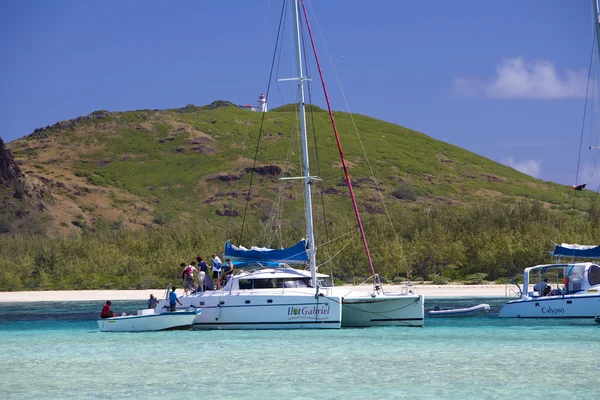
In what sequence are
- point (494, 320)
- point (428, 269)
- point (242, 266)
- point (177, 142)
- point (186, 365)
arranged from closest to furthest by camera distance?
point (186, 365), point (242, 266), point (494, 320), point (428, 269), point (177, 142)

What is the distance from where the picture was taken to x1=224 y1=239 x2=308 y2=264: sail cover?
35250mm

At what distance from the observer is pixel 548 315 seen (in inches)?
1407

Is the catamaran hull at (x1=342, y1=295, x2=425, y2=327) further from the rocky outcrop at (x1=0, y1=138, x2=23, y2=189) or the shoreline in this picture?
the rocky outcrop at (x1=0, y1=138, x2=23, y2=189)

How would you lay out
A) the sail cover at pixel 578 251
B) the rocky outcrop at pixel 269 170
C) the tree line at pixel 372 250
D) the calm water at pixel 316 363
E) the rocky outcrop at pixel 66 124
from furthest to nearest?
the rocky outcrop at pixel 66 124 → the rocky outcrop at pixel 269 170 → the tree line at pixel 372 250 → the sail cover at pixel 578 251 → the calm water at pixel 316 363

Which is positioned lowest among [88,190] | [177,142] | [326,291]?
[326,291]

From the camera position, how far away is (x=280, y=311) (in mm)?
33500

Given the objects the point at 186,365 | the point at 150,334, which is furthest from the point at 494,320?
the point at 186,365

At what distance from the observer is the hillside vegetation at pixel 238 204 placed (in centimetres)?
7138

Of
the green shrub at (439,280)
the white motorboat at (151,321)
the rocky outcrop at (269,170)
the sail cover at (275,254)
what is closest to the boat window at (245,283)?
the sail cover at (275,254)

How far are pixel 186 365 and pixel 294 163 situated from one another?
405ft

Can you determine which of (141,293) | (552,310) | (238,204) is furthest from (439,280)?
(238,204)

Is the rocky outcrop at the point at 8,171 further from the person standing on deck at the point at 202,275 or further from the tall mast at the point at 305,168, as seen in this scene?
the tall mast at the point at 305,168

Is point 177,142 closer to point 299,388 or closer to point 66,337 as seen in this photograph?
point 66,337

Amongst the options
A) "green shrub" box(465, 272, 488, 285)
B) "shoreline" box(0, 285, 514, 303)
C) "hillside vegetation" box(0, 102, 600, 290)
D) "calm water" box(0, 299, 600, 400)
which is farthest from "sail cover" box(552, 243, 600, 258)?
"green shrub" box(465, 272, 488, 285)
